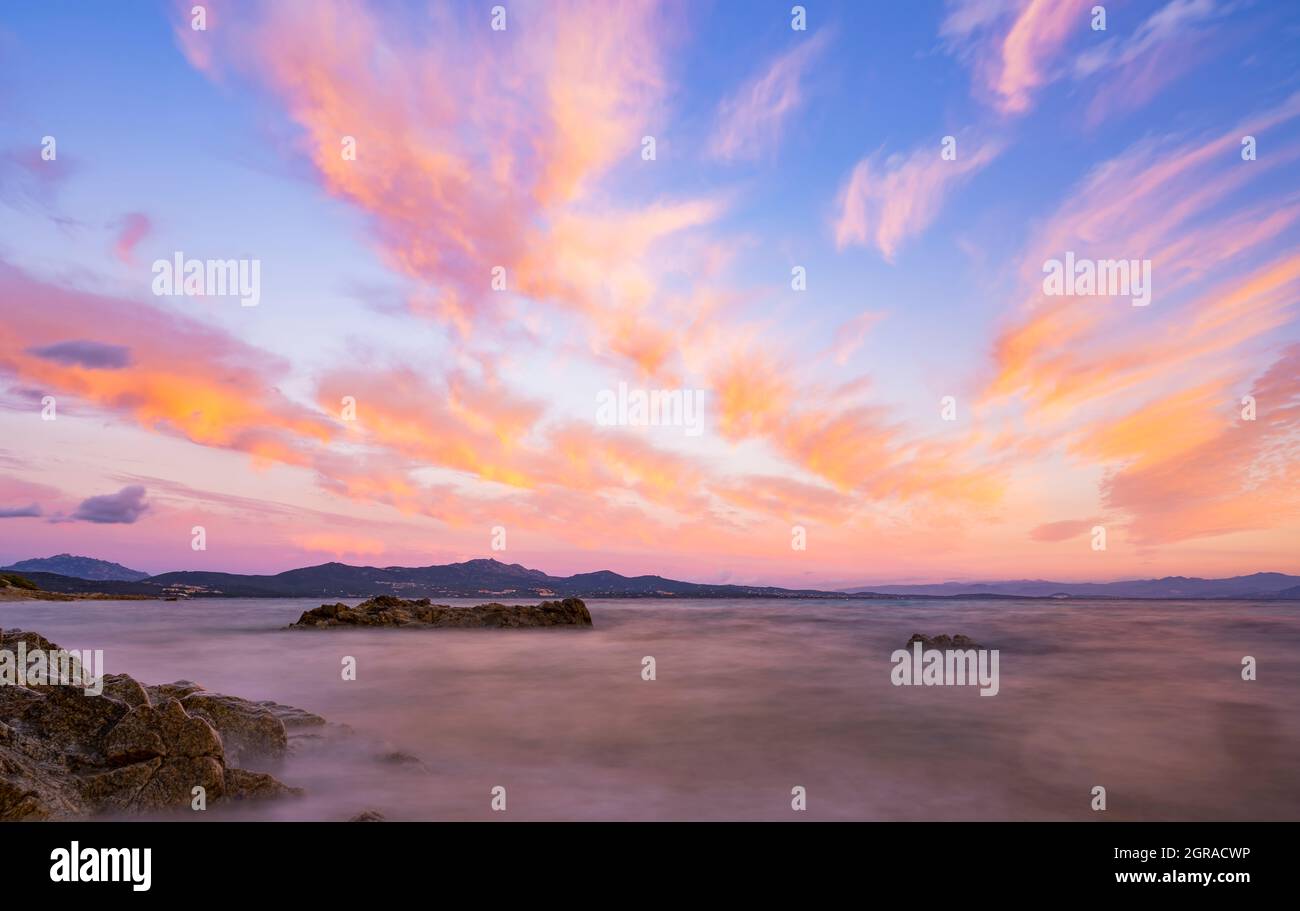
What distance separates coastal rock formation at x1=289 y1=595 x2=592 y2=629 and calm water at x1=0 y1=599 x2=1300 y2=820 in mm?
12517

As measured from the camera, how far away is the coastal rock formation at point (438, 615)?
131ft

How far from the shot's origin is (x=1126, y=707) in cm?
1602

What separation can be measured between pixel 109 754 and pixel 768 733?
10.5 m

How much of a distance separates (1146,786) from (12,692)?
620 inches

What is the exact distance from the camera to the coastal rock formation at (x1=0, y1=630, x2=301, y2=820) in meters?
6.54

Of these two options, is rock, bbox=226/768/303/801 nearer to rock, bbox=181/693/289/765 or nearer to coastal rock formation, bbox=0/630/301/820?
coastal rock formation, bbox=0/630/301/820

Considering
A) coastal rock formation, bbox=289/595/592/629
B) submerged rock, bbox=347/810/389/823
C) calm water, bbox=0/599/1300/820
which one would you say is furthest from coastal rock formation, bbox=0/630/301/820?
coastal rock formation, bbox=289/595/592/629

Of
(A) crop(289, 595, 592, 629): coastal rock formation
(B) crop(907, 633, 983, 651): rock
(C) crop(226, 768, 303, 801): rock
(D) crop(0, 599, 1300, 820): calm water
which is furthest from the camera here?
(A) crop(289, 595, 592, 629): coastal rock formation

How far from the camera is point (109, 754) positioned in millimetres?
7102

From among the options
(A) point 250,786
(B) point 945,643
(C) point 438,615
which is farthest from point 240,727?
(C) point 438,615

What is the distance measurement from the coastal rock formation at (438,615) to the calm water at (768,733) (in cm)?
1252
